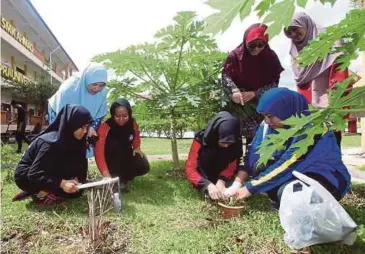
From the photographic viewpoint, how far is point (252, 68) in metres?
3.54

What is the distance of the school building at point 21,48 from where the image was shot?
19.4m

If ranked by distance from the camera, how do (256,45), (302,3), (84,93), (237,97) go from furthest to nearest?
(84,93)
(237,97)
(256,45)
(302,3)

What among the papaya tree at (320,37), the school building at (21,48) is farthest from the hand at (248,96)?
the school building at (21,48)

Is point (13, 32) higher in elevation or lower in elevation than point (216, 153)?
higher

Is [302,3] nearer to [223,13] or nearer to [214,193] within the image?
[223,13]

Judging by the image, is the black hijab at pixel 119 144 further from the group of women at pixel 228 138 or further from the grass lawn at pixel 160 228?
the grass lawn at pixel 160 228

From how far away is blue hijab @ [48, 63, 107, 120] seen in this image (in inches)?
139

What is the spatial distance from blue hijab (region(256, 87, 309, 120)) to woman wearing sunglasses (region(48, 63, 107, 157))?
67.9 inches

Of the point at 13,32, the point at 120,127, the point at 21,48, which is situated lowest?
the point at 120,127

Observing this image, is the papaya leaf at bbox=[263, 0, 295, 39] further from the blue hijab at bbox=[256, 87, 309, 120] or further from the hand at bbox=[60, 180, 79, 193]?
the hand at bbox=[60, 180, 79, 193]

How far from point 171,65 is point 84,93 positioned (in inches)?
37.3

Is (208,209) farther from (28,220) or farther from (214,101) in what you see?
(214,101)

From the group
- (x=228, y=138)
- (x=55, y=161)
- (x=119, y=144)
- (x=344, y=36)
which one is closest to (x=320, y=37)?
(x=344, y=36)

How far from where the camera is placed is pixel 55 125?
303cm
